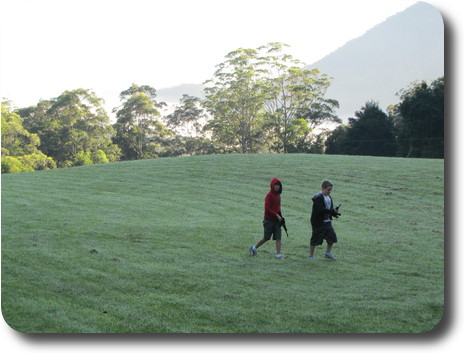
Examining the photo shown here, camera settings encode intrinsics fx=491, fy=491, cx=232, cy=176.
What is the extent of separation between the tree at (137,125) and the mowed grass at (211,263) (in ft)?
124

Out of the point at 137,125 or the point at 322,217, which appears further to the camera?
the point at 137,125

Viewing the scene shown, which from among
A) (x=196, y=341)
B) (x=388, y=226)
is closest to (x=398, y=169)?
(x=388, y=226)

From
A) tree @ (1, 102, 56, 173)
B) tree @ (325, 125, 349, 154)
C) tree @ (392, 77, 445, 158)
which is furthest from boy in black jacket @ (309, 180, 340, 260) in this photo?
tree @ (1, 102, 56, 173)

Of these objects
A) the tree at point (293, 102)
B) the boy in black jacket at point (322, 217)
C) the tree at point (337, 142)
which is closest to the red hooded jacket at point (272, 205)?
the boy in black jacket at point (322, 217)

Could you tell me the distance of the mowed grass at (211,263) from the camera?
6.60m

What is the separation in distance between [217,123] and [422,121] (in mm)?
25655

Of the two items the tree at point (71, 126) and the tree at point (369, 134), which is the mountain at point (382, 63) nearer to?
the tree at point (369, 134)

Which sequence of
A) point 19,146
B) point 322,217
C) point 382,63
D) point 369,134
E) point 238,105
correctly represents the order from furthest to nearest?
1. point 238,105
2. point 19,146
3. point 369,134
4. point 382,63
5. point 322,217

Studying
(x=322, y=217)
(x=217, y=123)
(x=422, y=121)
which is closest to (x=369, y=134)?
(x=422, y=121)

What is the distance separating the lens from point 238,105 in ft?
167

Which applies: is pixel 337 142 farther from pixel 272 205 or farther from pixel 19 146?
pixel 272 205

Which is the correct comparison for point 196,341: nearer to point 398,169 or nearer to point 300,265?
point 300,265

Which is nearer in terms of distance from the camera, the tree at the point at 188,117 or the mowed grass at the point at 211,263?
the mowed grass at the point at 211,263

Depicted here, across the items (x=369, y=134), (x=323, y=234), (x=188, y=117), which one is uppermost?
(x=188, y=117)
